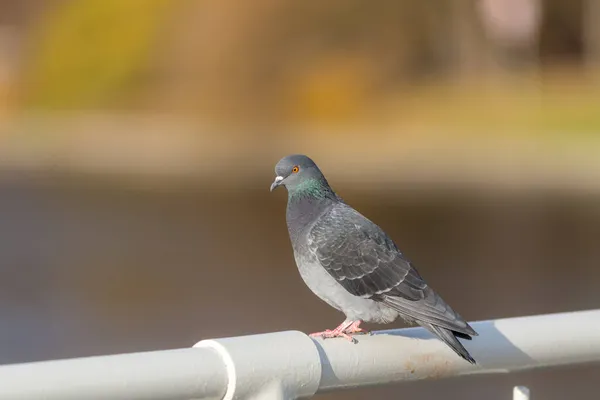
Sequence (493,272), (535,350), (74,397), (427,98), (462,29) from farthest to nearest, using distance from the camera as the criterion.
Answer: (462,29) < (427,98) < (493,272) < (535,350) < (74,397)

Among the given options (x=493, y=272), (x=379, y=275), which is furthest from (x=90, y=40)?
(x=379, y=275)

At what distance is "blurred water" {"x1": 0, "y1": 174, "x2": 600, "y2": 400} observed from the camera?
14586 millimetres

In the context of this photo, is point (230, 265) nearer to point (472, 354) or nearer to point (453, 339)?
point (453, 339)

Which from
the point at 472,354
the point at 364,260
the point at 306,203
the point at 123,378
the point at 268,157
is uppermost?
the point at 268,157

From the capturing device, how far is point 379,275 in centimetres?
396

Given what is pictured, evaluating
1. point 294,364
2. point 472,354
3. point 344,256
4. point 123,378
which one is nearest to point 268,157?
point 344,256

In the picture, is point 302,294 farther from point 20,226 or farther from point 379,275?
point 379,275

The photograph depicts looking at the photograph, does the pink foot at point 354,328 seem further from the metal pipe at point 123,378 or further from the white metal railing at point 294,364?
the metal pipe at point 123,378

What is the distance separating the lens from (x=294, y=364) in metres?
2.29

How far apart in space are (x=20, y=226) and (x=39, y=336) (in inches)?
423

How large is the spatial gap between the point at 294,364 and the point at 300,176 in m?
1.98

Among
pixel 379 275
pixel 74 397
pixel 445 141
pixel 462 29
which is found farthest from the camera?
pixel 462 29

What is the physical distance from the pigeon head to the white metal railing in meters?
1.32

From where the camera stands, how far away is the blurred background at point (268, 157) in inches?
651
